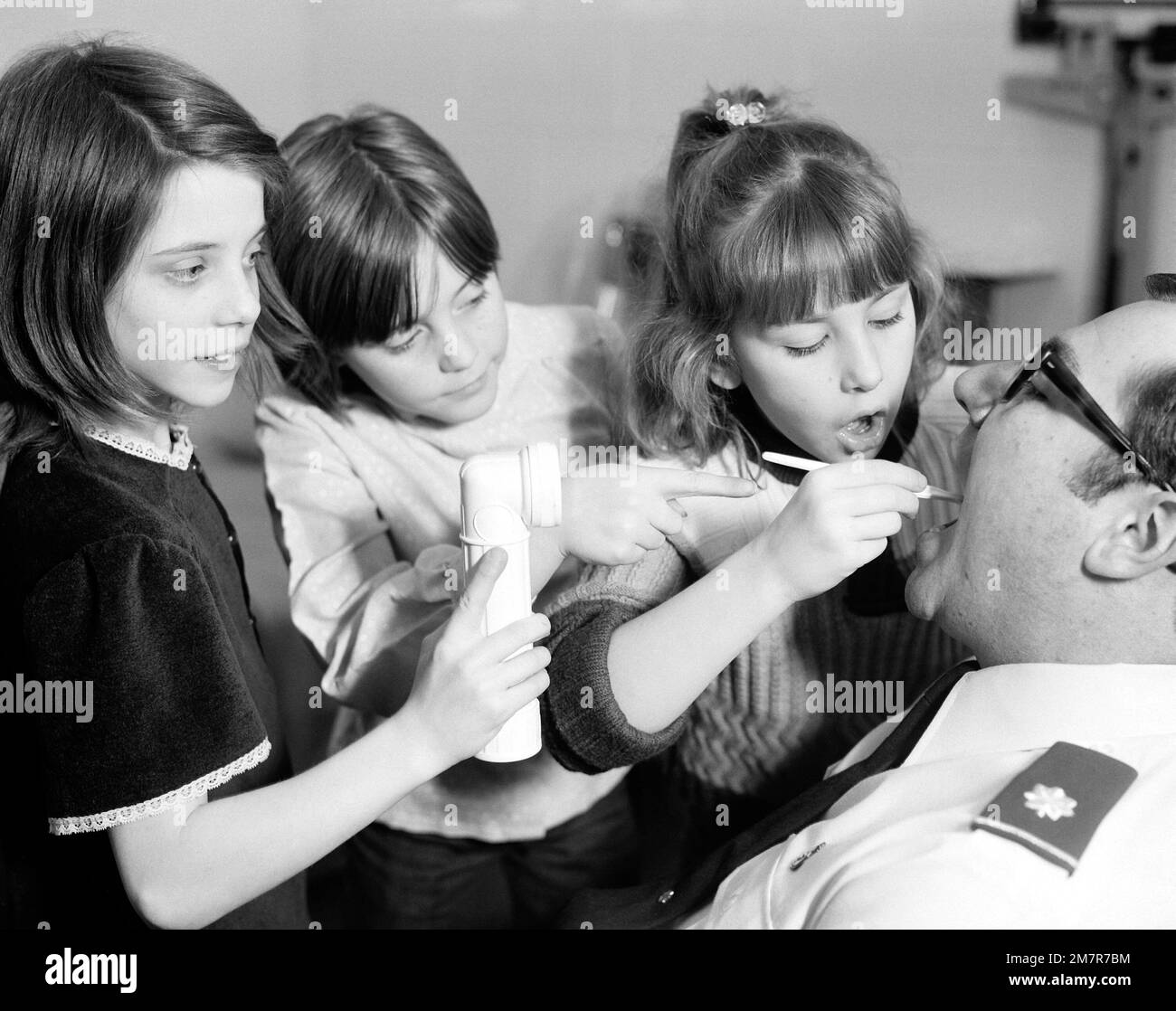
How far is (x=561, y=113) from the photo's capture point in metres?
1.97

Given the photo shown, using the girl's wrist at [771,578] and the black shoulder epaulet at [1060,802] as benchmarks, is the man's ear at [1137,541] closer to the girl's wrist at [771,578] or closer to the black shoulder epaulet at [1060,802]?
the black shoulder epaulet at [1060,802]

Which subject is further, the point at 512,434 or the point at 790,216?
the point at 512,434

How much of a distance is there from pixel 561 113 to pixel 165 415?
1.06 meters

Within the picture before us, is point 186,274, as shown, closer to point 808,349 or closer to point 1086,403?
point 808,349

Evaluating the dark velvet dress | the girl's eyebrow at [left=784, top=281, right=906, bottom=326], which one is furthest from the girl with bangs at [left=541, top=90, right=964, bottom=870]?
Answer: the dark velvet dress

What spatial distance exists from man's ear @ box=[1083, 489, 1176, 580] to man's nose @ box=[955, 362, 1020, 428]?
0.58 feet

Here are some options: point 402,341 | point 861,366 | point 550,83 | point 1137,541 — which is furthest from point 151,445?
point 550,83

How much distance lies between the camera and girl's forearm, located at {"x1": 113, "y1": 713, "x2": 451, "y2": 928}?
1017mm

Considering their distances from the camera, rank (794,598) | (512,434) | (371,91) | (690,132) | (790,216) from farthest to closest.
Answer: (371,91) < (512,434) < (690,132) < (790,216) < (794,598)

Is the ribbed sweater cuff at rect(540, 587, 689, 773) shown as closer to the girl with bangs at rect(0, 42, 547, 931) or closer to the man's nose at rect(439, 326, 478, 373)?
the girl with bangs at rect(0, 42, 547, 931)

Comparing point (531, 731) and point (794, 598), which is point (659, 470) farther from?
point (531, 731)

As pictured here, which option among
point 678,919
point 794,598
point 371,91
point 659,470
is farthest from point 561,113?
point 678,919

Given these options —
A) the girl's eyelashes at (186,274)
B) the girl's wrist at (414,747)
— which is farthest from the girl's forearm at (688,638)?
the girl's eyelashes at (186,274)
